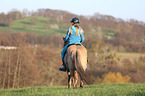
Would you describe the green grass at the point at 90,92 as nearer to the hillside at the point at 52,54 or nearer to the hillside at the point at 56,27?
the hillside at the point at 52,54

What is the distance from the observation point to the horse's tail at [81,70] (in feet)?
28.3

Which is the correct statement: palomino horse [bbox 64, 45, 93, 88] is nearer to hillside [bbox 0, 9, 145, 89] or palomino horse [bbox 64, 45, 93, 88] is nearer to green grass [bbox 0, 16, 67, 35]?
hillside [bbox 0, 9, 145, 89]

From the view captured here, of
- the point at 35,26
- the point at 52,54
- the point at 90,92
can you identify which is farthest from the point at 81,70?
the point at 35,26

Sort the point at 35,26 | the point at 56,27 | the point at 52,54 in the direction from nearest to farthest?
the point at 52,54 < the point at 35,26 < the point at 56,27

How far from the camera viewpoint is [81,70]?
8.83 metres

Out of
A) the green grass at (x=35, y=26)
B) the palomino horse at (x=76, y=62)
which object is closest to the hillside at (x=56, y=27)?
the green grass at (x=35, y=26)

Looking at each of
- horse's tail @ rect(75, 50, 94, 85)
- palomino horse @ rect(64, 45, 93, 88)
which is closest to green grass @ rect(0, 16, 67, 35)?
palomino horse @ rect(64, 45, 93, 88)

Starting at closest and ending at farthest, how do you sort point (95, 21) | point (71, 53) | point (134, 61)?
point (71, 53)
point (134, 61)
point (95, 21)

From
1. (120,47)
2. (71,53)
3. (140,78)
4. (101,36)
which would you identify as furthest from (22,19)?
(71,53)

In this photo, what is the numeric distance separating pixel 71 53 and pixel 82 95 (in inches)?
102

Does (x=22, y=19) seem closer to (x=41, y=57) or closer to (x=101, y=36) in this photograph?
(x=101, y=36)

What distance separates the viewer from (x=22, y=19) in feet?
422

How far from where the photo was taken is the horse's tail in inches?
340

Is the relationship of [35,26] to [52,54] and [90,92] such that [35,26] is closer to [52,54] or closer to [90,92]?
[52,54]
